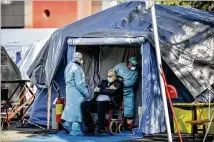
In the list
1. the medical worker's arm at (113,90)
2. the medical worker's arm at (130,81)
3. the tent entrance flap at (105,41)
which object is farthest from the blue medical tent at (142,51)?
the medical worker's arm at (113,90)

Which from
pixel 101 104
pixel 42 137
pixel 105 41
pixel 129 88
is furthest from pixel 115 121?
pixel 105 41

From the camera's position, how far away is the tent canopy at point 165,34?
1180 centimetres

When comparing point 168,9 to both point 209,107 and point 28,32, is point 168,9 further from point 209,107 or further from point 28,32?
point 28,32

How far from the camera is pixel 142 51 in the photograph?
11.8 metres

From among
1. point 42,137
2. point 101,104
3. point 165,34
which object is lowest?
point 42,137

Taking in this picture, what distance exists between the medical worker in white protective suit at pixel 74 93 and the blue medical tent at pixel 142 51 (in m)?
0.73

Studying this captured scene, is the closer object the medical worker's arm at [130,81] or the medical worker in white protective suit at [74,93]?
the medical worker in white protective suit at [74,93]

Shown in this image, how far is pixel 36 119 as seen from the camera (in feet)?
44.7

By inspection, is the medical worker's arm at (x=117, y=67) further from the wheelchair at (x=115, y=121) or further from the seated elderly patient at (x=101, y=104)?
the wheelchair at (x=115, y=121)

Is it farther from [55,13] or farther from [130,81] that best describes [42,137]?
[55,13]

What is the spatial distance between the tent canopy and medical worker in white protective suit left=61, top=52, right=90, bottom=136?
847 millimetres

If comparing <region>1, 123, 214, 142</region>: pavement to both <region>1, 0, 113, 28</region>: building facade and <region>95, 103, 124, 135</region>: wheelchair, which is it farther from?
<region>1, 0, 113, 28</region>: building facade

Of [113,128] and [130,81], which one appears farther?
[130,81]

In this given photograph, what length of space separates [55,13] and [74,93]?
16.8 meters
